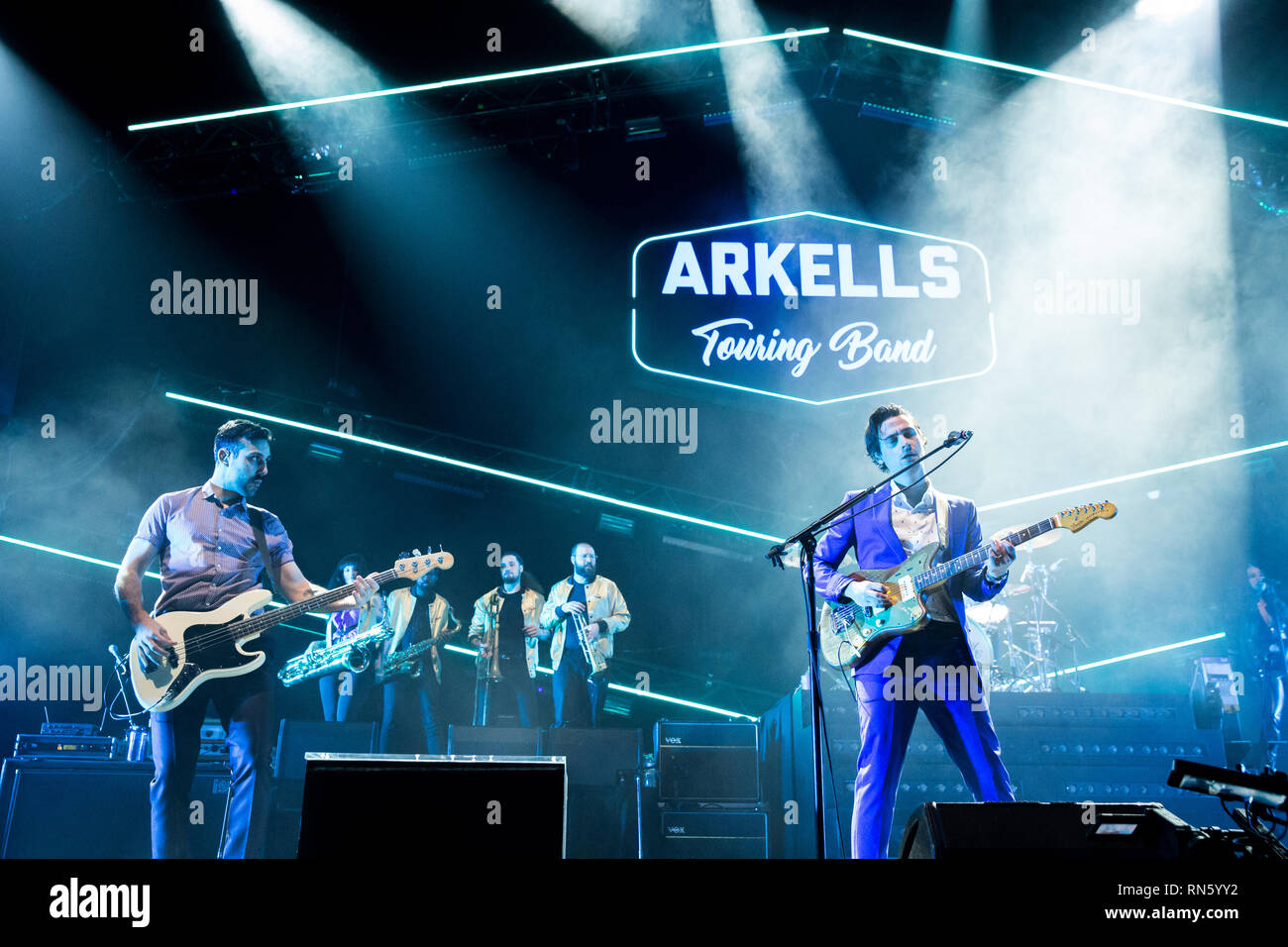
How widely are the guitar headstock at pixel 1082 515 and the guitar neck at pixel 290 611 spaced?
13.1ft

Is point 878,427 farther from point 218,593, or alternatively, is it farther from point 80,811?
point 80,811

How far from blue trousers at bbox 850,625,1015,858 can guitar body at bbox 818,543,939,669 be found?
0.44 feet

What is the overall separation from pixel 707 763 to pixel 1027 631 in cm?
339

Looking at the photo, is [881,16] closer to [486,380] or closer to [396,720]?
[486,380]

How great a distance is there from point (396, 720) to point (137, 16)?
5.64m

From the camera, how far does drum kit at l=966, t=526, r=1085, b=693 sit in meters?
7.38

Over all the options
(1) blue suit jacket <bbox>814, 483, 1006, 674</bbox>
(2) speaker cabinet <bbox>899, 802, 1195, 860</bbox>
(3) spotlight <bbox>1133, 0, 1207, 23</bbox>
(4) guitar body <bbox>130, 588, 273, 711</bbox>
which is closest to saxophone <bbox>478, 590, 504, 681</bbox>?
(4) guitar body <bbox>130, 588, 273, 711</bbox>

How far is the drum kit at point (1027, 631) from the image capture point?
24.2 ft

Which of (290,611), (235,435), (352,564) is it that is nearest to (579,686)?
(352,564)

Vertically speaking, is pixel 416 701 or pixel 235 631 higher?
pixel 235 631

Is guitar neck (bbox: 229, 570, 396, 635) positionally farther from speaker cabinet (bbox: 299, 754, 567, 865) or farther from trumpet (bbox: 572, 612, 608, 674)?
speaker cabinet (bbox: 299, 754, 567, 865)

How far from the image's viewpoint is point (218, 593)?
540 centimetres

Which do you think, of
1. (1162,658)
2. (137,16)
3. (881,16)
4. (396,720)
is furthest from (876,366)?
(137,16)
